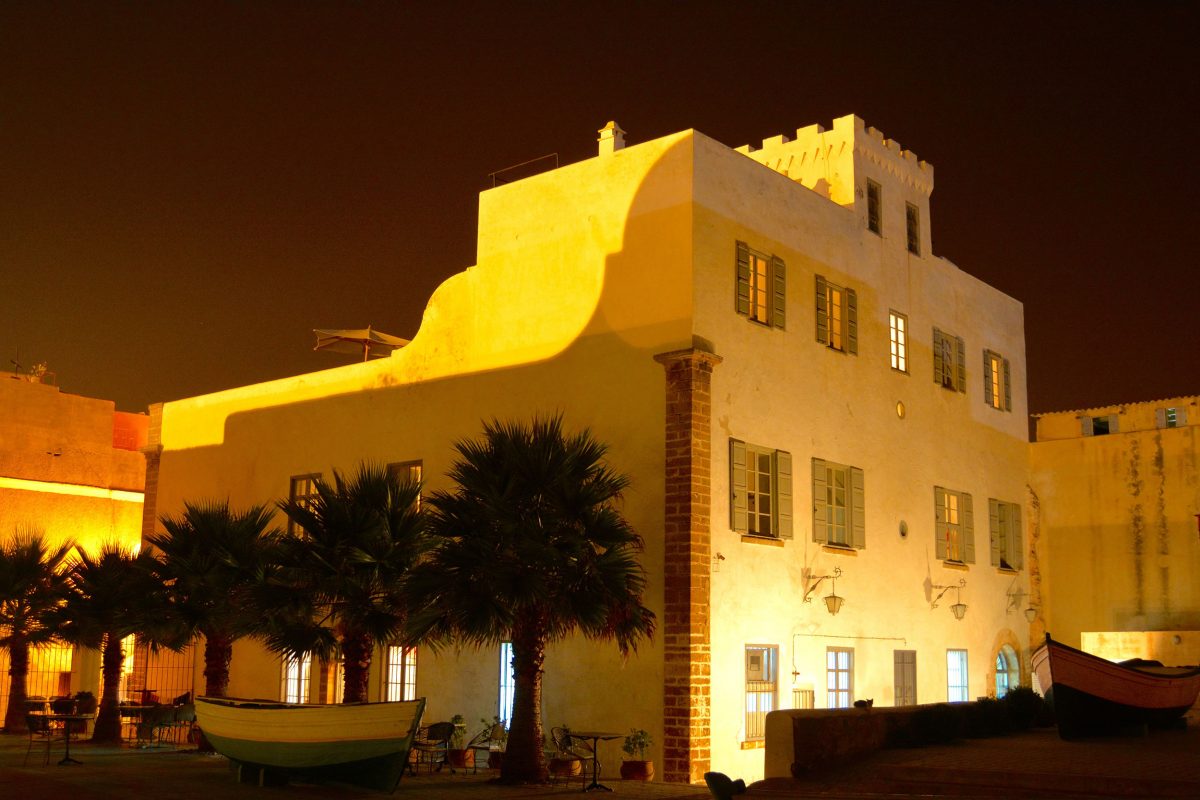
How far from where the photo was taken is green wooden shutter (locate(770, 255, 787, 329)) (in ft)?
66.2

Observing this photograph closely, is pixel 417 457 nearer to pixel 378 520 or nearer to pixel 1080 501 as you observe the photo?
pixel 378 520

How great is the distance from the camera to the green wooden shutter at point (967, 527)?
2477cm

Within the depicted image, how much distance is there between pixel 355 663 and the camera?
16844 mm

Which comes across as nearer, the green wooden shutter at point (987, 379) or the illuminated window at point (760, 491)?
the illuminated window at point (760, 491)

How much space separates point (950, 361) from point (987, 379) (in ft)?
6.09

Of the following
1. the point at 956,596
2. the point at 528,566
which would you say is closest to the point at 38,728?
the point at 528,566

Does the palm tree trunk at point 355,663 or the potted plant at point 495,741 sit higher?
the palm tree trunk at point 355,663

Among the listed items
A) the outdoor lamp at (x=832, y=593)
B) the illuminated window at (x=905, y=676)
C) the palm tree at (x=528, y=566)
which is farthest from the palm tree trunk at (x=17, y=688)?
the illuminated window at (x=905, y=676)

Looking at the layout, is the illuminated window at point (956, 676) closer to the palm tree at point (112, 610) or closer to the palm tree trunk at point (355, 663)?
the palm tree trunk at point (355, 663)

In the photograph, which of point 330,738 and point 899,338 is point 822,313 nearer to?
point 899,338

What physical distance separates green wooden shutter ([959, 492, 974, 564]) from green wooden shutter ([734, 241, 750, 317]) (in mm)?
7956

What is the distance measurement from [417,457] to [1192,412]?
70.7ft

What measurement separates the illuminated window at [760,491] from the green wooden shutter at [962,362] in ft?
23.4

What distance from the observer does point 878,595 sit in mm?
21719
